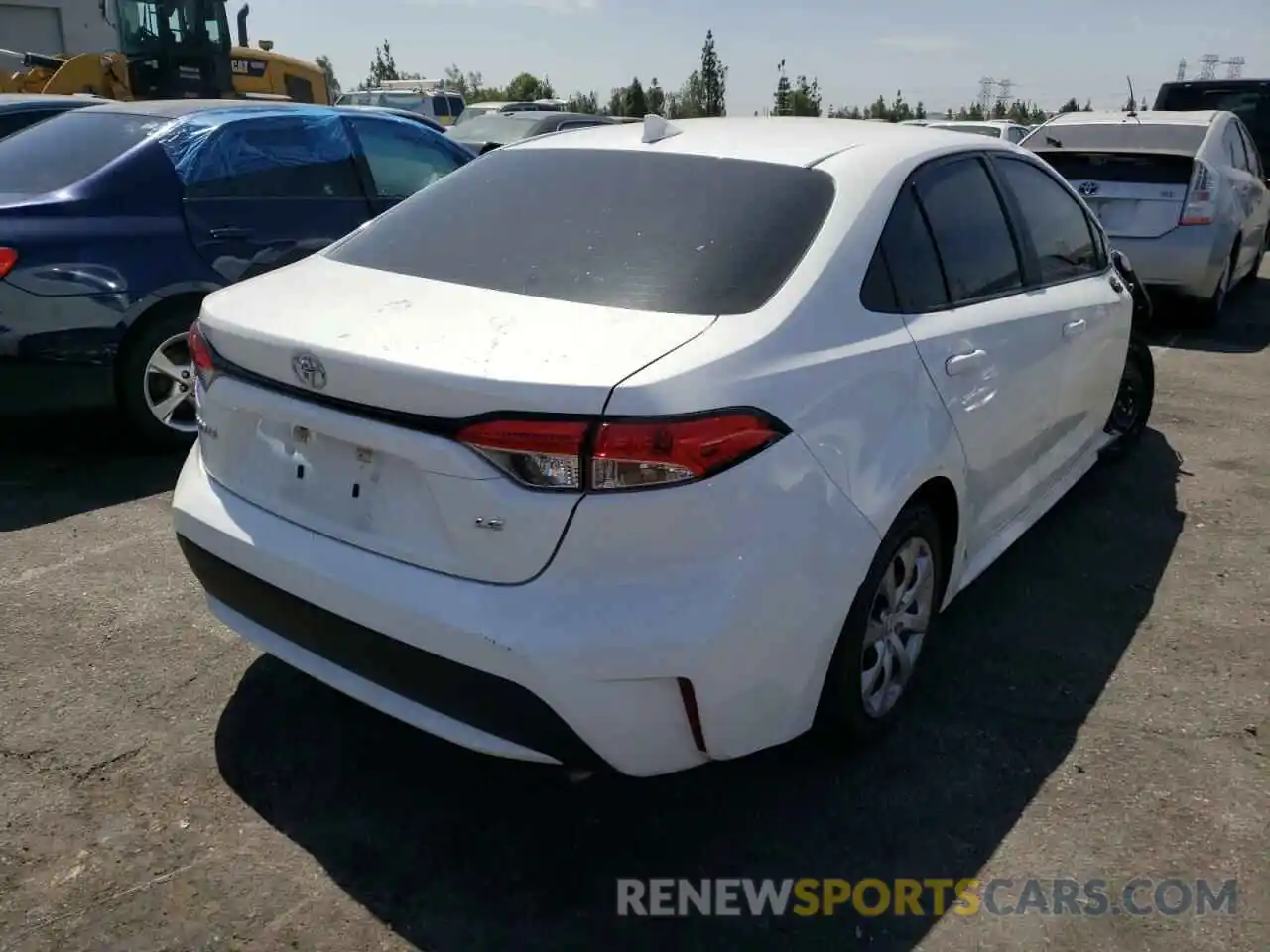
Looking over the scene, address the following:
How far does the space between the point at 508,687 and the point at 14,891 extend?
48.3 inches

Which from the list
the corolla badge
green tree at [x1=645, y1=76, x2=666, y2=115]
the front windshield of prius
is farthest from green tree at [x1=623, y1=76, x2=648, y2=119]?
the corolla badge

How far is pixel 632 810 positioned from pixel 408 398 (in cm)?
121

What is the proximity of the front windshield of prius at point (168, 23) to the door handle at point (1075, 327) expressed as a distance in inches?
556

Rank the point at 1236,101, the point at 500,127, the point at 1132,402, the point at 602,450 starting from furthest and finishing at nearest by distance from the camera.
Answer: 1. the point at 500,127
2. the point at 1236,101
3. the point at 1132,402
4. the point at 602,450

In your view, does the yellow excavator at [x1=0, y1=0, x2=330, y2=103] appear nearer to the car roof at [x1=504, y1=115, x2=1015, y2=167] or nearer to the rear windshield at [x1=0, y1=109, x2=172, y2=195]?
the rear windshield at [x1=0, y1=109, x2=172, y2=195]

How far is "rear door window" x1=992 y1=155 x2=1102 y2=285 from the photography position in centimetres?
371

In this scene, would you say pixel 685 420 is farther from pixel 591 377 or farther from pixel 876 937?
pixel 876 937

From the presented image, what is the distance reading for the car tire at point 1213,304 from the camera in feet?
27.2

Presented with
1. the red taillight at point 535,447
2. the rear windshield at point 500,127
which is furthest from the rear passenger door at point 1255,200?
the red taillight at point 535,447

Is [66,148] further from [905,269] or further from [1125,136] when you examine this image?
[1125,136]

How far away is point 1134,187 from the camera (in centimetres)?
803

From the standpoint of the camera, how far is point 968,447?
3021mm

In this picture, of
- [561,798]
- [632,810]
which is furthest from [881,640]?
[561,798]

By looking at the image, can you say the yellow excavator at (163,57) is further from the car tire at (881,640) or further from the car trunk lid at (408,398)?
the car tire at (881,640)
